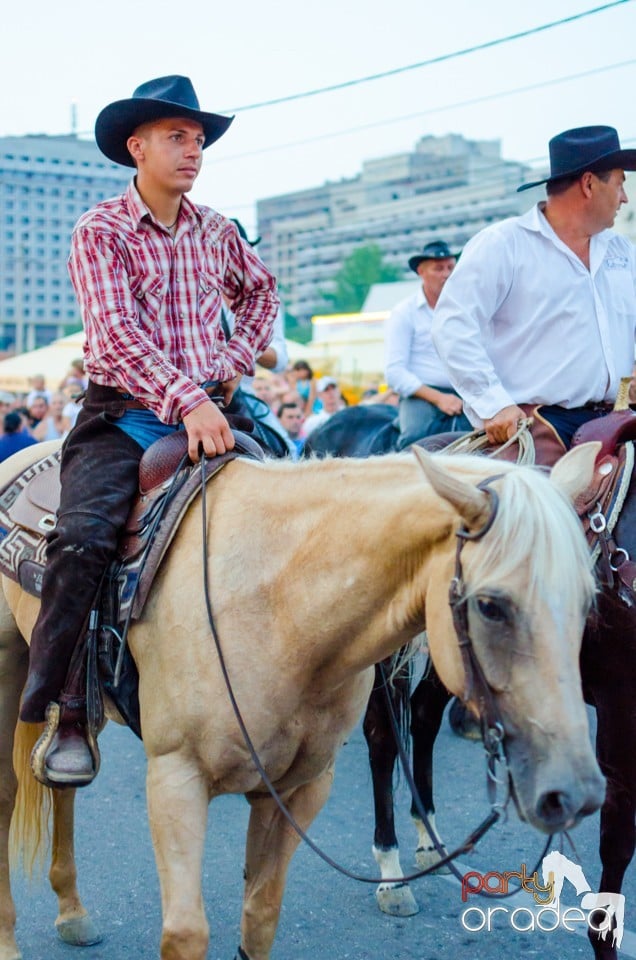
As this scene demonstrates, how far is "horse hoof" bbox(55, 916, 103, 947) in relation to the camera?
4.12 metres

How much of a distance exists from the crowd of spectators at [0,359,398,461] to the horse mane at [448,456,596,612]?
27.0ft

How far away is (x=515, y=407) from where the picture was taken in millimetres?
3879

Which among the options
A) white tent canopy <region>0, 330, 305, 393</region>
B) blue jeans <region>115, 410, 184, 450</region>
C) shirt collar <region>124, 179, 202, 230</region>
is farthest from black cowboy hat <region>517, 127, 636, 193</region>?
white tent canopy <region>0, 330, 305, 393</region>

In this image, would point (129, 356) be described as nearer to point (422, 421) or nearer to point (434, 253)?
point (422, 421)

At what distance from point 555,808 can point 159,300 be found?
196cm

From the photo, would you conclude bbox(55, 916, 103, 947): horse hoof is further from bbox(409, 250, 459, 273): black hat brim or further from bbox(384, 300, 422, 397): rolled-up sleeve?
bbox(409, 250, 459, 273): black hat brim

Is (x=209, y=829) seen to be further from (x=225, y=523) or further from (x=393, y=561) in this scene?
(x=393, y=561)

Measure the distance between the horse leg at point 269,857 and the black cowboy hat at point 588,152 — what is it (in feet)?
7.19

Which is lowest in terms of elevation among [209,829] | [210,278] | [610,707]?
[209,829]

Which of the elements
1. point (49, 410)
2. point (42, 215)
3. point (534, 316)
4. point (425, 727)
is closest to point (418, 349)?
point (425, 727)

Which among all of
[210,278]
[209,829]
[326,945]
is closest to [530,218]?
[210,278]

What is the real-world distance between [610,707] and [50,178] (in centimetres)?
9996

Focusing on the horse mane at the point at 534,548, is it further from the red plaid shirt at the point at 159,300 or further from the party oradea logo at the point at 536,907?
the party oradea logo at the point at 536,907

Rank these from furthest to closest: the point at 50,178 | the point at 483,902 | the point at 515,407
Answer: the point at 50,178
the point at 483,902
the point at 515,407
